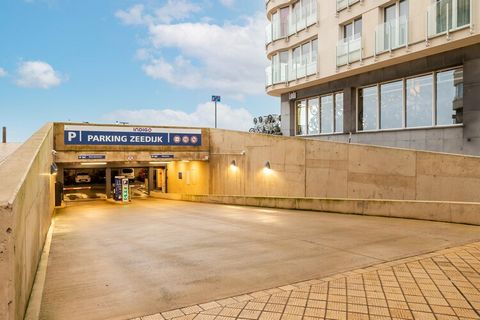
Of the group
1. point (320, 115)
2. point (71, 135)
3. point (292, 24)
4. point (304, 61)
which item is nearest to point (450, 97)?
point (320, 115)

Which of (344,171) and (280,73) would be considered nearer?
(344,171)

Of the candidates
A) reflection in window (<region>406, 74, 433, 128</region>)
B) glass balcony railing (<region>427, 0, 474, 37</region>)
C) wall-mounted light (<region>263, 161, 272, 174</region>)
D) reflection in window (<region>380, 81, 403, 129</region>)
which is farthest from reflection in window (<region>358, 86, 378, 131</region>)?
wall-mounted light (<region>263, 161, 272, 174</region>)

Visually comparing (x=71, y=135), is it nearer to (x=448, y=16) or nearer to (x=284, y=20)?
(x=284, y=20)

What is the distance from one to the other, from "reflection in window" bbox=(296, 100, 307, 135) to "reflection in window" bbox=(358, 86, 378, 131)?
4271 millimetres

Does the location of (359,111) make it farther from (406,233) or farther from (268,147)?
(406,233)

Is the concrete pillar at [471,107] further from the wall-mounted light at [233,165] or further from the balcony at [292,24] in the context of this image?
the wall-mounted light at [233,165]

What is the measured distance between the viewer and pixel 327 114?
2055cm

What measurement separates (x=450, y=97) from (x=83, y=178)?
34.9m

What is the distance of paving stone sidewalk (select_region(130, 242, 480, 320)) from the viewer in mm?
3945

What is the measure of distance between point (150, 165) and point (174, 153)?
7685mm

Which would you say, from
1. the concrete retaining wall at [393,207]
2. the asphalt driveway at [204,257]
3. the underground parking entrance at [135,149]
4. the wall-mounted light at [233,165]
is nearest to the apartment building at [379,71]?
the wall-mounted light at [233,165]

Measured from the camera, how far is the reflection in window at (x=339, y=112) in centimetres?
1962

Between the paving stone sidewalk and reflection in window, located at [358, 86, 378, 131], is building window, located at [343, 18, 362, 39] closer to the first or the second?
reflection in window, located at [358, 86, 378, 131]

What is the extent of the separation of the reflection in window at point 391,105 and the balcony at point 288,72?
4440mm
